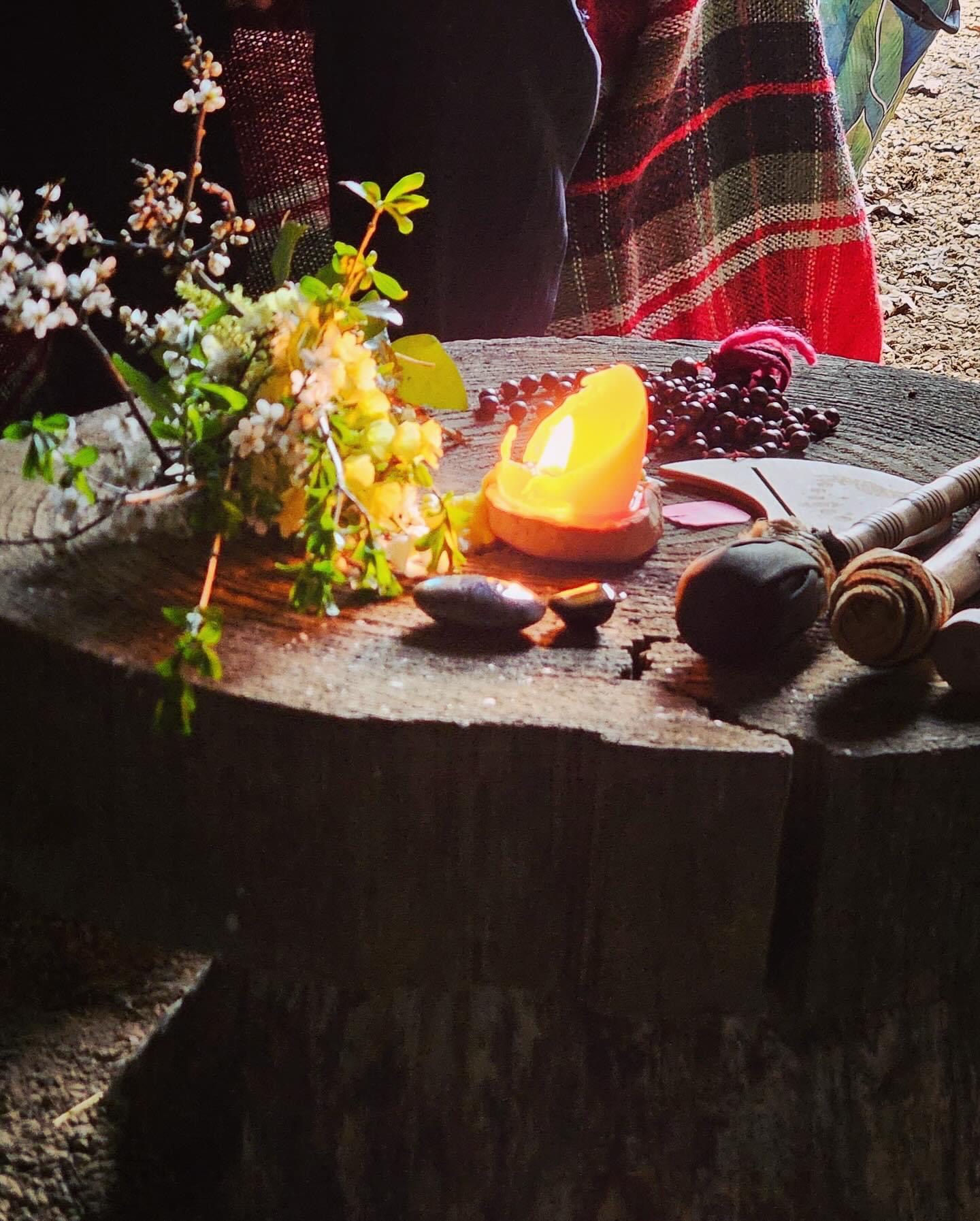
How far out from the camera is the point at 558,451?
39.0 inches

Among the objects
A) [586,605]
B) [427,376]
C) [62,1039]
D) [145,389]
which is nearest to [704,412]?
[427,376]

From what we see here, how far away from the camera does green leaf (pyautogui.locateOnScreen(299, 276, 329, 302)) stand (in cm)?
90

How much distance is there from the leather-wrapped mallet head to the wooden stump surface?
0.02 meters

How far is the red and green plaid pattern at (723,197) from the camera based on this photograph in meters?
1.90

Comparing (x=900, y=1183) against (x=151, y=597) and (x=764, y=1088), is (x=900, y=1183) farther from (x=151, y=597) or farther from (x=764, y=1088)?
(x=151, y=597)

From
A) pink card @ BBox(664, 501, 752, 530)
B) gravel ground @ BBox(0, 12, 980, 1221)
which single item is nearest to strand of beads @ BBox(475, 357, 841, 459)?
pink card @ BBox(664, 501, 752, 530)

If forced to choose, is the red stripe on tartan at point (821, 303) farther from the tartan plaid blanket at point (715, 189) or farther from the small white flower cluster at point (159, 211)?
the small white flower cluster at point (159, 211)

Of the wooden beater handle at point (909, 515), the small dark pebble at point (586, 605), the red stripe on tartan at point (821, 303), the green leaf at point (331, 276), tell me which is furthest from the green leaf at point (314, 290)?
the red stripe on tartan at point (821, 303)

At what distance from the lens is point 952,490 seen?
1.00 m

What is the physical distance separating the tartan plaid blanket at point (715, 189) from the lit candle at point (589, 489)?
966 millimetres

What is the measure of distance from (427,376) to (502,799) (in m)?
0.37

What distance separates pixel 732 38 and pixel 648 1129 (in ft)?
5.36

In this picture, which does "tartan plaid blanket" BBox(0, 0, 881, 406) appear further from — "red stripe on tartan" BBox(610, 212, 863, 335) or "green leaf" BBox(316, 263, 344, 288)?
"green leaf" BBox(316, 263, 344, 288)

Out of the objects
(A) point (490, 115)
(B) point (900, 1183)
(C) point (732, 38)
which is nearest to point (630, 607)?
(B) point (900, 1183)
